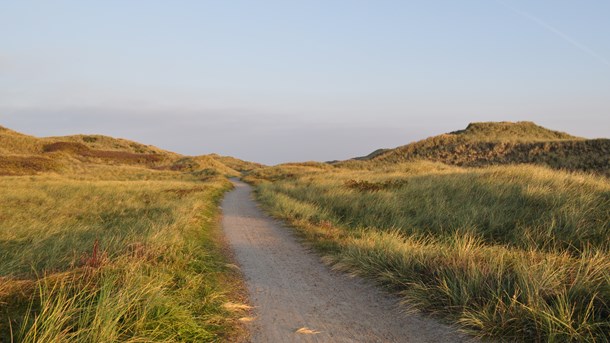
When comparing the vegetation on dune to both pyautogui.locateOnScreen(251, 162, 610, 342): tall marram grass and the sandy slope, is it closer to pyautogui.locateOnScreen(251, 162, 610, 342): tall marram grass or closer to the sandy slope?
the sandy slope

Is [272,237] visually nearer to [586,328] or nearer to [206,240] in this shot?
[206,240]

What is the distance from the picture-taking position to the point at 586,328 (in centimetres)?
354

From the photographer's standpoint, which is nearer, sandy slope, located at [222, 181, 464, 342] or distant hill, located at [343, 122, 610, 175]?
sandy slope, located at [222, 181, 464, 342]

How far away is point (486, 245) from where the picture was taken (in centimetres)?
902

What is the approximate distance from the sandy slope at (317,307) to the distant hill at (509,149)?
→ 2385 cm

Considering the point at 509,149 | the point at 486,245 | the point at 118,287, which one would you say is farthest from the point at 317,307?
the point at 509,149

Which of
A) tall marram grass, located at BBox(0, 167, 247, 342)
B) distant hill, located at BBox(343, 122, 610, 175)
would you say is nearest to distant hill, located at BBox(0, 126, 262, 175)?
distant hill, located at BBox(343, 122, 610, 175)

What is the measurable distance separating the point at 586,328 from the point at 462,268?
1775mm

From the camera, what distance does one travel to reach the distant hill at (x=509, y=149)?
90.0ft

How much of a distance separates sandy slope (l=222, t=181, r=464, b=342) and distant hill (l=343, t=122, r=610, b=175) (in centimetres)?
2385

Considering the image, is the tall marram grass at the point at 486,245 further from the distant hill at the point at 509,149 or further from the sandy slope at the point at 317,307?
the distant hill at the point at 509,149

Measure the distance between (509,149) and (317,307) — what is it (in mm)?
34942

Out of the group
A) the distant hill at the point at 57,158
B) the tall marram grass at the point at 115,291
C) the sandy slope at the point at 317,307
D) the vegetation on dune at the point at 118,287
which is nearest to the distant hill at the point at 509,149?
the sandy slope at the point at 317,307

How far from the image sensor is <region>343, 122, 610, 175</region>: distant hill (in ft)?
90.0
